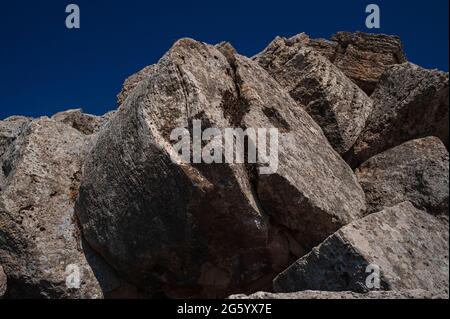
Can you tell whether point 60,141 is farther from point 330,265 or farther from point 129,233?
point 330,265

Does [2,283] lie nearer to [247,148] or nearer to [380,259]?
[247,148]

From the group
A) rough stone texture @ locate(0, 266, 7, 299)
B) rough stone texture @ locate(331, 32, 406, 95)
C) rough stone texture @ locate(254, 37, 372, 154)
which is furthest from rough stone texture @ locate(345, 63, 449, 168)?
rough stone texture @ locate(0, 266, 7, 299)

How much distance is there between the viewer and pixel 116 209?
1066 cm

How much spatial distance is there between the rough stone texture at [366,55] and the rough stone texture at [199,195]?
17.5 ft

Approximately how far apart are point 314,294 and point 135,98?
18.1 ft

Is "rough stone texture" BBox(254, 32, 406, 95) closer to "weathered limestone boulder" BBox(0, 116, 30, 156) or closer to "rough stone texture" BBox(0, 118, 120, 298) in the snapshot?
"rough stone texture" BBox(0, 118, 120, 298)

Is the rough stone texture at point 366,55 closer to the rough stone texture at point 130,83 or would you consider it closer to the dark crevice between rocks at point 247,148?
the dark crevice between rocks at point 247,148

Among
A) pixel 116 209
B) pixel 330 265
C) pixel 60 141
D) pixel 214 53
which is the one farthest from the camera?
pixel 60 141

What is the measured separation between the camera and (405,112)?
1242 centimetres

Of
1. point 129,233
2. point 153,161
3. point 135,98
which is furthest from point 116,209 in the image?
point 135,98

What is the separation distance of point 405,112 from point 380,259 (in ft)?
16.1

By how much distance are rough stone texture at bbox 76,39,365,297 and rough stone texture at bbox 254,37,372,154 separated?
183cm

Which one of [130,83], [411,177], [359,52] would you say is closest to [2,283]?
[130,83]

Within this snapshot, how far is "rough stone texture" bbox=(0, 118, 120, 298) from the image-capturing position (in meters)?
10.9
